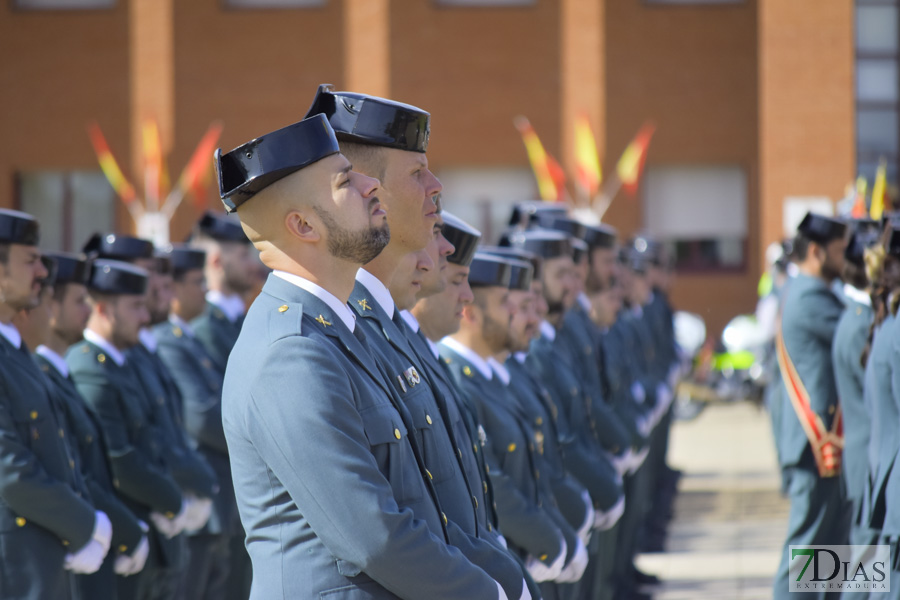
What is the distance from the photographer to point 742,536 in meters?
9.54

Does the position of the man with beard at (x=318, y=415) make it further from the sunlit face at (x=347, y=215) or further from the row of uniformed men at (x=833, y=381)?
the row of uniformed men at (x=833, y=381)

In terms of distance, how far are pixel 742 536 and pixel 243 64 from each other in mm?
16216

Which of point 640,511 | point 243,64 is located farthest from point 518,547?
point 243,64

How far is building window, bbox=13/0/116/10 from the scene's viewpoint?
23438 mm

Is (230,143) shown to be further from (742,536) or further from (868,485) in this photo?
(868,485)

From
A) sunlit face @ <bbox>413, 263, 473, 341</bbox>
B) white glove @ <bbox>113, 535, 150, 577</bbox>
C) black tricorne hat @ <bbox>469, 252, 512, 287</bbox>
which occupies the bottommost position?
white glove @ <bbox>113, 535, 150, 577</bbox>

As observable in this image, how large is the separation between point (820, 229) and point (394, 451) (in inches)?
196

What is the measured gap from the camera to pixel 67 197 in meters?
23.5

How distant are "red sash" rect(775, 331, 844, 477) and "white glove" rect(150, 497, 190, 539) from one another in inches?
130

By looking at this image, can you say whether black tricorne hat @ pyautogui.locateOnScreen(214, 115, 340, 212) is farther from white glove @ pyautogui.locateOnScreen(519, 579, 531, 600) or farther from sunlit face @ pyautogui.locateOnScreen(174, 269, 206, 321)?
sunlit face @ pyautogui.locateOnScreen(174, 269, 206, 321)

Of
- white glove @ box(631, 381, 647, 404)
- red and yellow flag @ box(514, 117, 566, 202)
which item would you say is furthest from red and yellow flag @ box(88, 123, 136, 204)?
white glove @ box(631, 381, 647, 404)

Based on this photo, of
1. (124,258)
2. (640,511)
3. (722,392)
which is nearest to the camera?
(124,258)

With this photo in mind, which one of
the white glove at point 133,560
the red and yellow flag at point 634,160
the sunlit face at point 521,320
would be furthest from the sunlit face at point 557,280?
the red and yellow flag at point 634,160

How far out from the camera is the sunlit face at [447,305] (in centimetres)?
422
